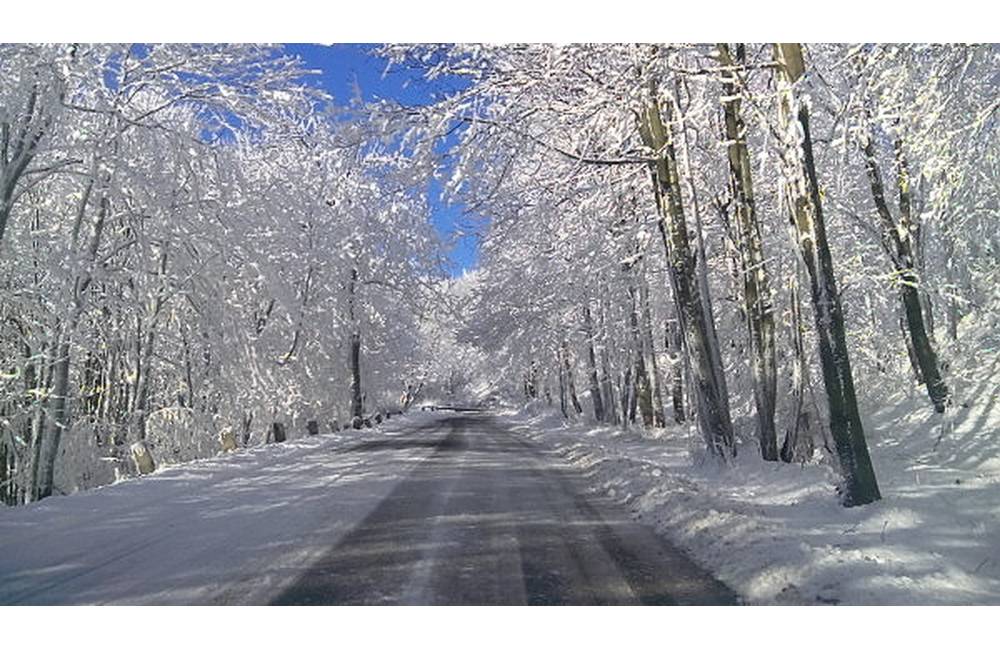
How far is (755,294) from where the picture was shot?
9836 millimetres

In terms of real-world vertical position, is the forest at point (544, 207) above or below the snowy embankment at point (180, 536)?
above

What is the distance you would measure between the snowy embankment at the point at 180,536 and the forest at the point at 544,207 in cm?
240

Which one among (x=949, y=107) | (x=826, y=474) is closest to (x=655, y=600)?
(x=826, y=474)

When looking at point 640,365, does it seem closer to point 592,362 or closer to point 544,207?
point 592,362

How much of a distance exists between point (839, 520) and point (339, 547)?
Result: 4.11 metres

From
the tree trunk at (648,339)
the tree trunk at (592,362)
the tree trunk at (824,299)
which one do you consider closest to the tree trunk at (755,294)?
the tree trunk at (824,299)

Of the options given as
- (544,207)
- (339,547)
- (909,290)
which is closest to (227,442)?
(544,207)

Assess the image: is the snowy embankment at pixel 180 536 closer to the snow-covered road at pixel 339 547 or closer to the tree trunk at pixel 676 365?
the snow-covered road at pixel 339 547

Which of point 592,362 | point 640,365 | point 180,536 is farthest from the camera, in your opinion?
point 592,362

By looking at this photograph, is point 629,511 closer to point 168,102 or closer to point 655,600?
point 655,600

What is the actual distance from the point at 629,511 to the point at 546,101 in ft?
19.2

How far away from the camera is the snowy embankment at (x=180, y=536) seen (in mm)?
4363

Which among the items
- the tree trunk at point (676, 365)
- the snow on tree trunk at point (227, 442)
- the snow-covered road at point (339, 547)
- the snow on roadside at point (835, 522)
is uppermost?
the tree trunk at point (676, 365)
